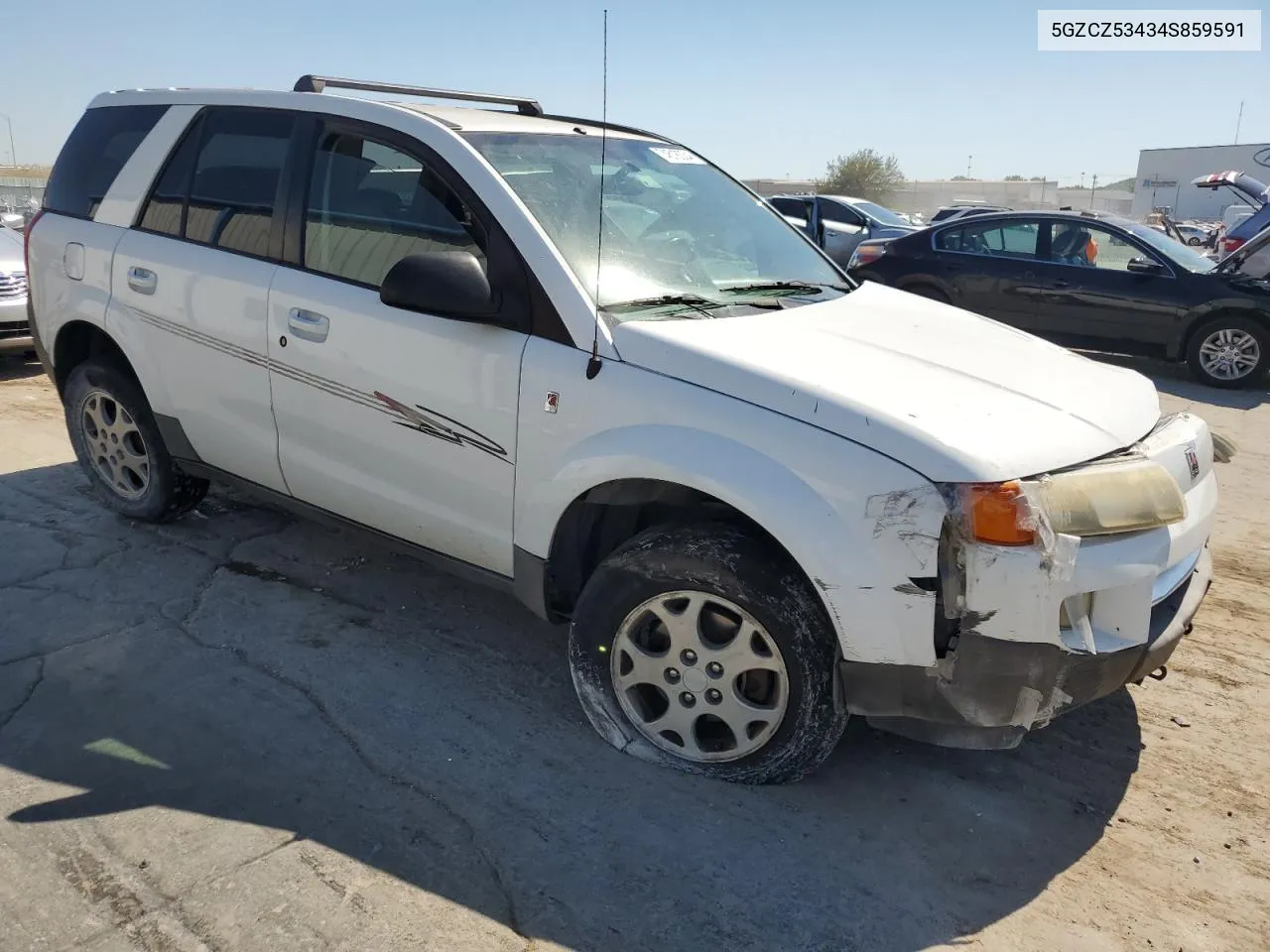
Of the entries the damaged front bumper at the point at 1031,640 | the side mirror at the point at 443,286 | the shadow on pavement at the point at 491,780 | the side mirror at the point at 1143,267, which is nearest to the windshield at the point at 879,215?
the side mirror at the point at 1143,267

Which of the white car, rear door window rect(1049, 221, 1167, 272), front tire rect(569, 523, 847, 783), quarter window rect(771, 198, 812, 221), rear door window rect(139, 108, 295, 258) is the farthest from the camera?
quarter window rect(771, 198, 812, 221)

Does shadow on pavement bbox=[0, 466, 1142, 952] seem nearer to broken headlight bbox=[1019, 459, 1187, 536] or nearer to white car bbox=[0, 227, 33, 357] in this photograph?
broken headlight bbox=[1019, 459, 1187, 536]

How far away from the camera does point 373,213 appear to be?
363 centimetres

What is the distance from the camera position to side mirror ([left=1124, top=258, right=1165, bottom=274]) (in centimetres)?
961

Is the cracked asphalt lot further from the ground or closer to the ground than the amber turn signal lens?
closer to the ground

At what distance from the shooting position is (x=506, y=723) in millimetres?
3357

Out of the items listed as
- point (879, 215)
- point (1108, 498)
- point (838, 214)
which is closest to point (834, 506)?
point (1108, 498)

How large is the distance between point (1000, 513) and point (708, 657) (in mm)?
937

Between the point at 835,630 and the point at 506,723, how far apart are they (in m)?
1.24

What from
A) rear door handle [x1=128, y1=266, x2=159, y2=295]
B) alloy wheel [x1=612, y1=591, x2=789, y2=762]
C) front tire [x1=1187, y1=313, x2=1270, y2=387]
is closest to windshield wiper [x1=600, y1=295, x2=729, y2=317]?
alloy wheel [x1=612, y1=591, x2=789, y2=762]

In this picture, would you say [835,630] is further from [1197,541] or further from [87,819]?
[87,819]

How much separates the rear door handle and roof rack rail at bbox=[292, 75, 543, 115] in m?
1.01

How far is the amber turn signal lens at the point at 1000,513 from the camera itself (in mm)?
2439

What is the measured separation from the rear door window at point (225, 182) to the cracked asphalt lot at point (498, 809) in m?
1.51
